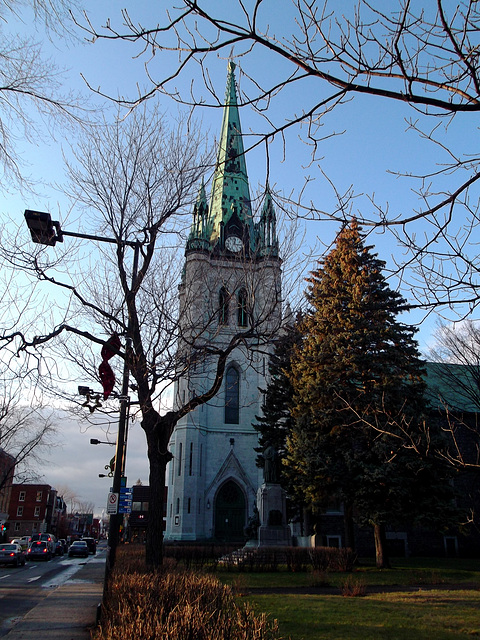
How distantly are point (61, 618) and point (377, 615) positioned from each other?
6330mm

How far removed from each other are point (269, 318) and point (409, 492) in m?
11.9

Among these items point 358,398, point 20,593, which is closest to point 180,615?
point 20,593

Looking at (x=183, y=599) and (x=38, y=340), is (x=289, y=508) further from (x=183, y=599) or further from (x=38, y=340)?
(x=183, y=599)

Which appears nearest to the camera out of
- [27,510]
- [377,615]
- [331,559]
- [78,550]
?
[377,615]

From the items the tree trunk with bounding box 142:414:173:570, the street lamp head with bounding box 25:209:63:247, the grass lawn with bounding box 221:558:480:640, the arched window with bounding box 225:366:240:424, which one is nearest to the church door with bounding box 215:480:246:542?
the arched window with bounding box 225:366:240:424

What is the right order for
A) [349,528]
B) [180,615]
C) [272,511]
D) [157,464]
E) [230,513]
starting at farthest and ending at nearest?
[230,513] → [272,511] → [349,528] → [157,464] → [180,615]

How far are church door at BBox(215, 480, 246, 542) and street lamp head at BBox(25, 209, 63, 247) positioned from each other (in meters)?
33.8

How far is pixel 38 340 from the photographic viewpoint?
386 inches

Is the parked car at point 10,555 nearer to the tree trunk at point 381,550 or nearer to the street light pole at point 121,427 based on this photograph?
the tree trunk at point 381,550

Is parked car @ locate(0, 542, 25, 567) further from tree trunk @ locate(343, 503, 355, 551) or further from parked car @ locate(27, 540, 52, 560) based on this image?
tree trunk @ locate(343, 503, 355, 551)

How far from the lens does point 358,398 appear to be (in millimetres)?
20359

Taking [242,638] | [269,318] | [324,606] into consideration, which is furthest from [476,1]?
[324,606]

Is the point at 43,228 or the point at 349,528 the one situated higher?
the point at 43,228

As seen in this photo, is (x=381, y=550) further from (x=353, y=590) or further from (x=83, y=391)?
(x=83, y=391)
